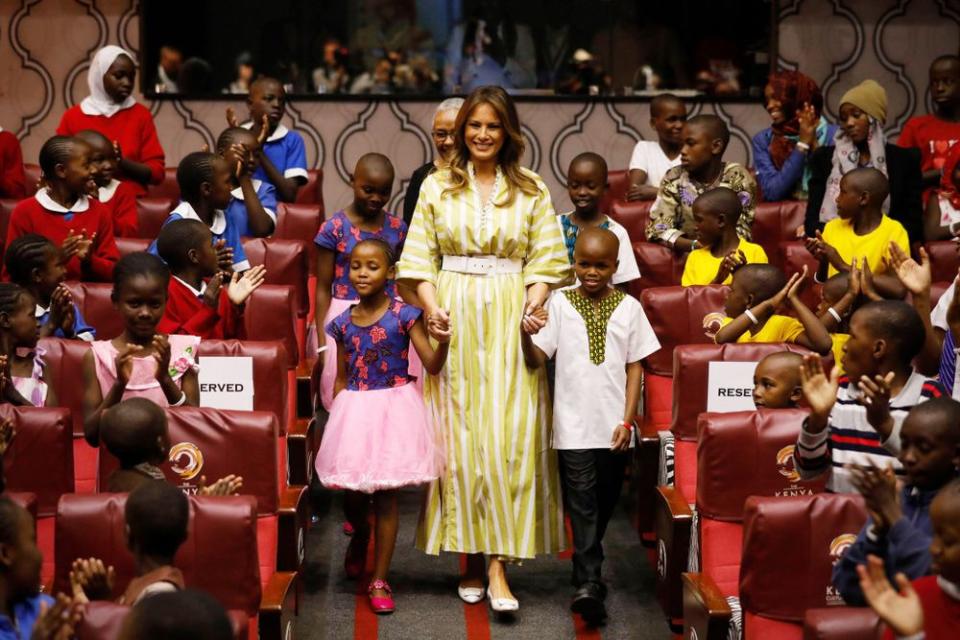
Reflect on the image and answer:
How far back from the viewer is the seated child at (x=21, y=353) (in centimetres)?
418

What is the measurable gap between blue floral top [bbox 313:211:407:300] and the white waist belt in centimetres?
92

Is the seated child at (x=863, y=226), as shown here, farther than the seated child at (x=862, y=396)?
Yes

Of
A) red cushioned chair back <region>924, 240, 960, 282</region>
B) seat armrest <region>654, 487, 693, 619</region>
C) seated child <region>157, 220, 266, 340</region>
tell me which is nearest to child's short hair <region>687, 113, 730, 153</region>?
red cushioned chair back <region>924, 240, 960, 282</region>

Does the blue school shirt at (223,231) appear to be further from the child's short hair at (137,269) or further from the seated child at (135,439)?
the seated child at (135,439)

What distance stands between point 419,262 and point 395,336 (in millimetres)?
279

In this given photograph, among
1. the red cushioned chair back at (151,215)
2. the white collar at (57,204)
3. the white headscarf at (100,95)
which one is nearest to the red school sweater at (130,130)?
the white headscarf at (100,95)

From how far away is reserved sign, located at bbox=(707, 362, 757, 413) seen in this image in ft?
14.5

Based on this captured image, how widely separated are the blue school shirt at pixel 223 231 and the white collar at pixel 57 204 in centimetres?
35

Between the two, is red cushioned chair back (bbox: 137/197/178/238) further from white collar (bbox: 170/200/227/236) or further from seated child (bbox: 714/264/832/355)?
seated child (bbox: 714/264/832/355)

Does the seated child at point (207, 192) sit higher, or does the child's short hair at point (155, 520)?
the seated child at point (207, 192)

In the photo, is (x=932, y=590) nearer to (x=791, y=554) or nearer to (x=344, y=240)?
(x=791, y=554)

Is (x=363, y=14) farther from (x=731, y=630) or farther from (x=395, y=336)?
(x=731, y=630)

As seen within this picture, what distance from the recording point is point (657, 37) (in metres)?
8.32

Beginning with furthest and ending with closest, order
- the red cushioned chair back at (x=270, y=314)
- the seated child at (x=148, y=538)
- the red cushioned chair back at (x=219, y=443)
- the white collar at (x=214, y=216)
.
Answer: the white collar at (x=214, y=216)
the red cushioned chair back at (x=270, y=314)
the red cushioned chair back at (x=219, y=443)
the seated child at (x=148, y=538)
